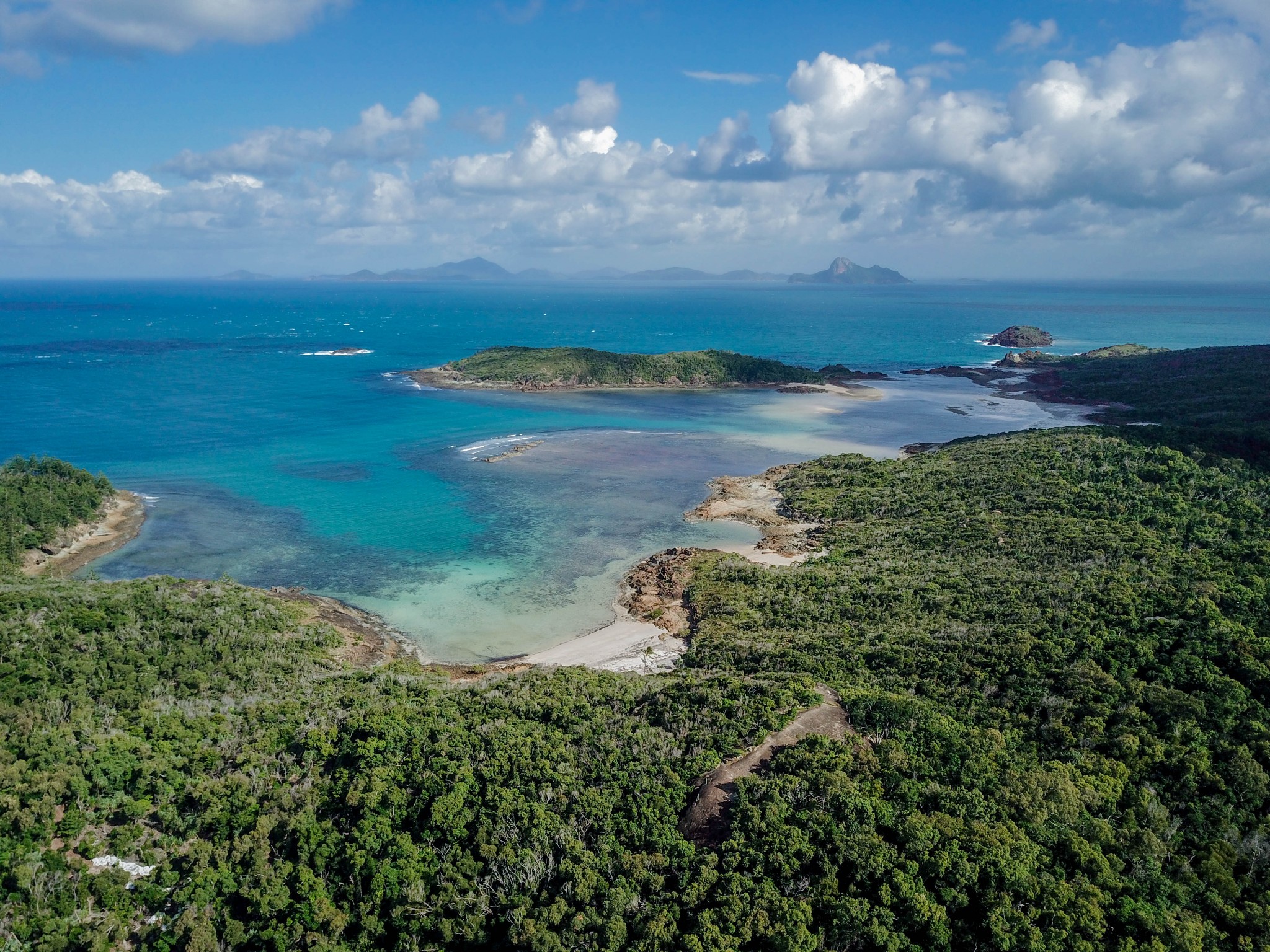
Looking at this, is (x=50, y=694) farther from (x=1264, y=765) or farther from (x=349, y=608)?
(x=1264, y=765)

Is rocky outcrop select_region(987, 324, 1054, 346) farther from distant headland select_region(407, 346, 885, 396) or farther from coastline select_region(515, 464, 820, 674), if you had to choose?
coastline select_region(515, 464, 820, 674)

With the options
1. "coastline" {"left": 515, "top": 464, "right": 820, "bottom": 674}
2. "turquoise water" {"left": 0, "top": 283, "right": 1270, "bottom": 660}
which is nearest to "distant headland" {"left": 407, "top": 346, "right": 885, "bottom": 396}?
"turquoise water" {"left": 0, "top": 283, "right": 1270, "bottom": 660}

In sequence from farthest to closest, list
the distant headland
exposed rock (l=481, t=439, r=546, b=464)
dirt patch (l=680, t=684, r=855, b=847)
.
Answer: the distant headland < exposed rock (l=481, t=439, r=546, b=464) < dirt patch (l=680, t=684, r=855, b=847)

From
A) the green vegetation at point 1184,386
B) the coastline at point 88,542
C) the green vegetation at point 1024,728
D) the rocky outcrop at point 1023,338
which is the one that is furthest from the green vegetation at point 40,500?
the rocky outcrop at point 1023,338

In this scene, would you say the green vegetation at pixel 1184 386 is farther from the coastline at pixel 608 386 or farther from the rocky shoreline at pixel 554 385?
the rocky shoreline at pixel 554 385

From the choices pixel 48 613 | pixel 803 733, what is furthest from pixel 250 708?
pixel 803 733
